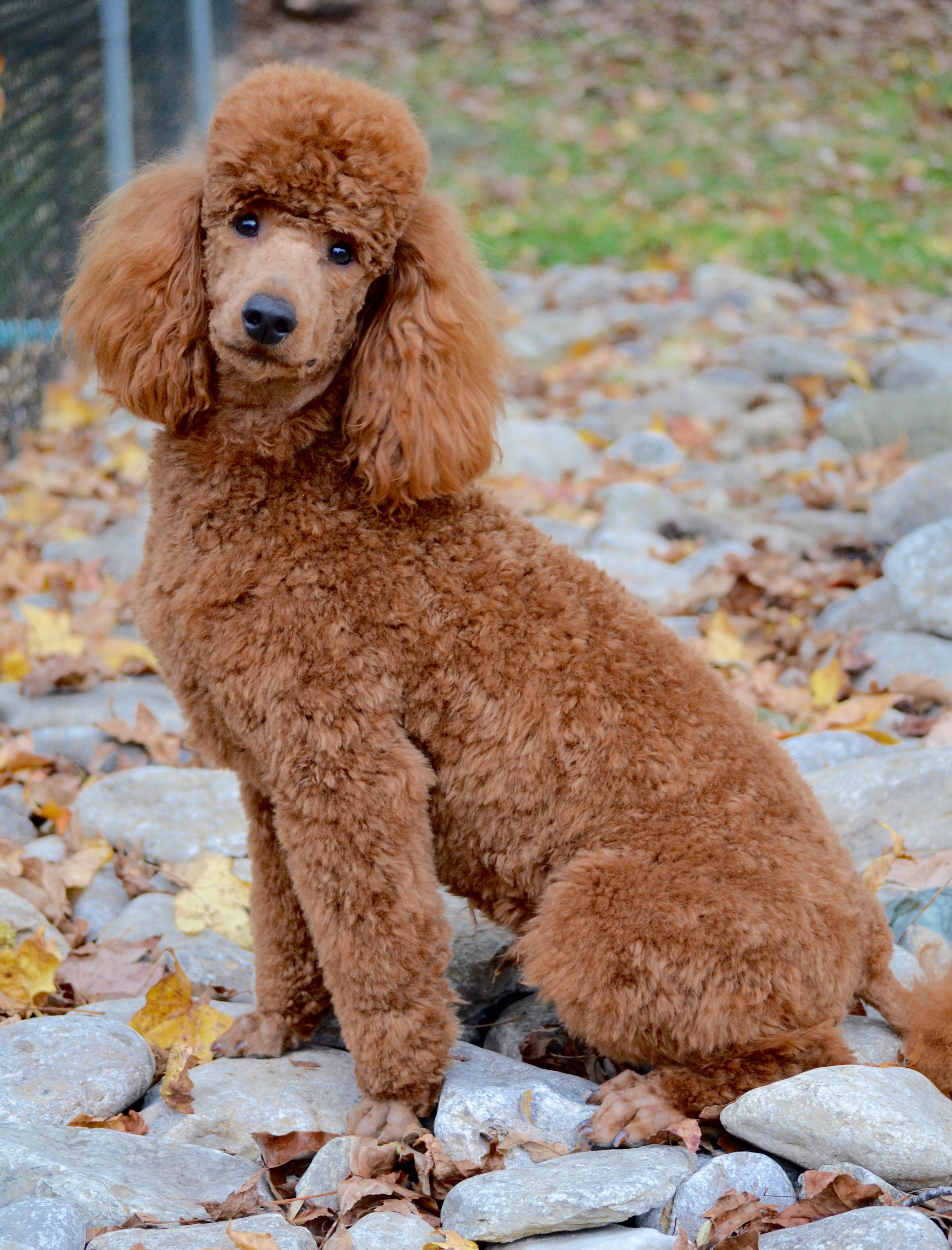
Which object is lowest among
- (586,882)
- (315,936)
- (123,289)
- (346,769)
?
(315,936)

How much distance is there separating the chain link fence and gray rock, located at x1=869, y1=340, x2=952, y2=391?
3.67 m

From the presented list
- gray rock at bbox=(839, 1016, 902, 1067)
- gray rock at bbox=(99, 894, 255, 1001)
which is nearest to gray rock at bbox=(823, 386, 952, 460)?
gray rock at bbox=(839, 1016, 902, 1067)

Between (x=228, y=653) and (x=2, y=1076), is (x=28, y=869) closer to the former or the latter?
(x=2, y=1076)

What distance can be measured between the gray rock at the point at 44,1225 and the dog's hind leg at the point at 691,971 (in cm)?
82

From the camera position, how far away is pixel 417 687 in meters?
2.21

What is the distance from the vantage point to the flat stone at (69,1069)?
2.16 metres

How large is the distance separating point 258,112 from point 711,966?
161 cm

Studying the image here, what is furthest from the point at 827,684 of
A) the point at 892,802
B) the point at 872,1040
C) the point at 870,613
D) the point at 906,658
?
the point at 872,1040

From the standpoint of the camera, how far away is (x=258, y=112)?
81.2 inches

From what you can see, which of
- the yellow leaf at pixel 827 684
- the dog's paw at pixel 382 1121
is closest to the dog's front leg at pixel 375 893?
the dog's paw at pixel 382 1121

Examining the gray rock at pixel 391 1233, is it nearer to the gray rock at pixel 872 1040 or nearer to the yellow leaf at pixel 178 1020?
the yellow leaf at pixel 178 1020

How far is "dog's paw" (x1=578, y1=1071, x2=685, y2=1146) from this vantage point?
2104mm

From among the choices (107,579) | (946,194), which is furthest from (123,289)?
(946,194)

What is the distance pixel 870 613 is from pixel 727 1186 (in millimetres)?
2488
